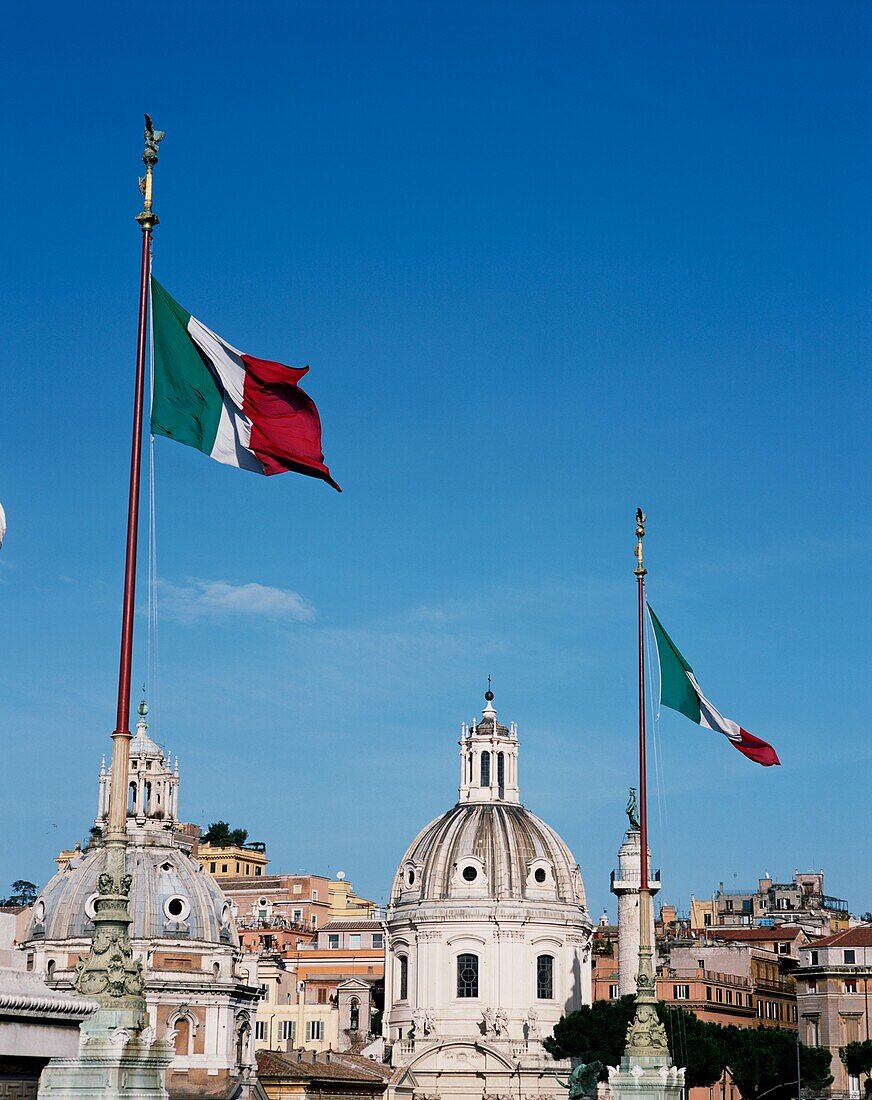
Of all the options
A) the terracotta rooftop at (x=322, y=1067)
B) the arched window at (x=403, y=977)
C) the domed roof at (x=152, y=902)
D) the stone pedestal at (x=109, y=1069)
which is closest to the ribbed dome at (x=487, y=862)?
the arched window at (x=403, y=977)

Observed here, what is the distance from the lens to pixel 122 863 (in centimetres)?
1498

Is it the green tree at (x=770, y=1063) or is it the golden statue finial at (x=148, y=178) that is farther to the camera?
the green tree at (x=770, y=1063)

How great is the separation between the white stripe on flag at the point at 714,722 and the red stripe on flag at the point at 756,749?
0.32 feet

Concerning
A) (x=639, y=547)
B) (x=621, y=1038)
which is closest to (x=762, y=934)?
(x=621, y=1038)

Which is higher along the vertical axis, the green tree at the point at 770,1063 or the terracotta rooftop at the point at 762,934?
the terracotta rooftop at the point at 762,934

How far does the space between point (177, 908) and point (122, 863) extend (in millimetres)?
74602

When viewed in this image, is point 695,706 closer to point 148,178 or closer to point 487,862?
point 148,178

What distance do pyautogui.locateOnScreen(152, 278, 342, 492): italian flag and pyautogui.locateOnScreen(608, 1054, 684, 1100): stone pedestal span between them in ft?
42.2

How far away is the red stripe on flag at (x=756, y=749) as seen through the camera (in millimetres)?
29938

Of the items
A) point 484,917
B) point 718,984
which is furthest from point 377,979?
point 718,984

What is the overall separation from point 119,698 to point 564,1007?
81844 millimetres

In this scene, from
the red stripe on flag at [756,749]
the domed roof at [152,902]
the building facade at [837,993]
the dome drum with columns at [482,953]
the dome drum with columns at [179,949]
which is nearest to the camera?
the red stripe on flag at [756,749]

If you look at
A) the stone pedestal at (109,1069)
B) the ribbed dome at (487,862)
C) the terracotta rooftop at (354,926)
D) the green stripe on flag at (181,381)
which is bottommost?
the stone pedestal at (109,1069)

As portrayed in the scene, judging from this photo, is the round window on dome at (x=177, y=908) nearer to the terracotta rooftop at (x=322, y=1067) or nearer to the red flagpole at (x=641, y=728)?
the terracotta rooftop at (x=322, y=1067)
